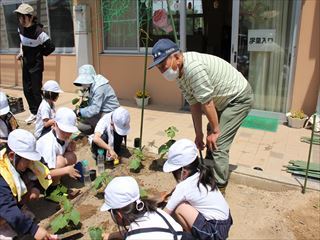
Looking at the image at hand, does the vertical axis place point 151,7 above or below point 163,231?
above

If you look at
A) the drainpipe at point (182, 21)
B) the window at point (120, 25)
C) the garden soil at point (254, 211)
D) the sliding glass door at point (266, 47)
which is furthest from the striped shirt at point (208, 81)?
the window at point (120, 25)

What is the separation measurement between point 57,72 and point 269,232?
6426 millimetres

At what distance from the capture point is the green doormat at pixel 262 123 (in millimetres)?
5090

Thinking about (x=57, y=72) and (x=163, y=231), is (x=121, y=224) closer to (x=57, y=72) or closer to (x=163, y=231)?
(x=163, y=231)

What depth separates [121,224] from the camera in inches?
73.2

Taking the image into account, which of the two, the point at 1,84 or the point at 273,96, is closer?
the point at 273,96

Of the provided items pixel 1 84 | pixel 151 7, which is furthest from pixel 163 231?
pixel 1 84

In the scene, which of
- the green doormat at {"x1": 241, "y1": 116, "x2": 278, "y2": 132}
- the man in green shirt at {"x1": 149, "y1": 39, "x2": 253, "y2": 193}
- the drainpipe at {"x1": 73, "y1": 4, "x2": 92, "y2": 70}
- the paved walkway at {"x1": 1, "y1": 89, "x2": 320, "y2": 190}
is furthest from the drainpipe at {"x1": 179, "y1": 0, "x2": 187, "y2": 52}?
the man in green shirt at {"x1": 149, "y1": 39, "x2": 253, "y2": 193}

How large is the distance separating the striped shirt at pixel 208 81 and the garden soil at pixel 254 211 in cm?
93

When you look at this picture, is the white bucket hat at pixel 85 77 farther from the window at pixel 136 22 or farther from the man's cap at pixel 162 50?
the window at pixel 136 22

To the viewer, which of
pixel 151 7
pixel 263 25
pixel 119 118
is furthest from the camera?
pixel 151 7

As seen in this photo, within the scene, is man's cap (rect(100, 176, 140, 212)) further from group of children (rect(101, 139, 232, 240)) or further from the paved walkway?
the paved walkway

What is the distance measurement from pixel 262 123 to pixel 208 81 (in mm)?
2979

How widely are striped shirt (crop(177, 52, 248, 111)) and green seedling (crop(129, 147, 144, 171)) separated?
101 cm
